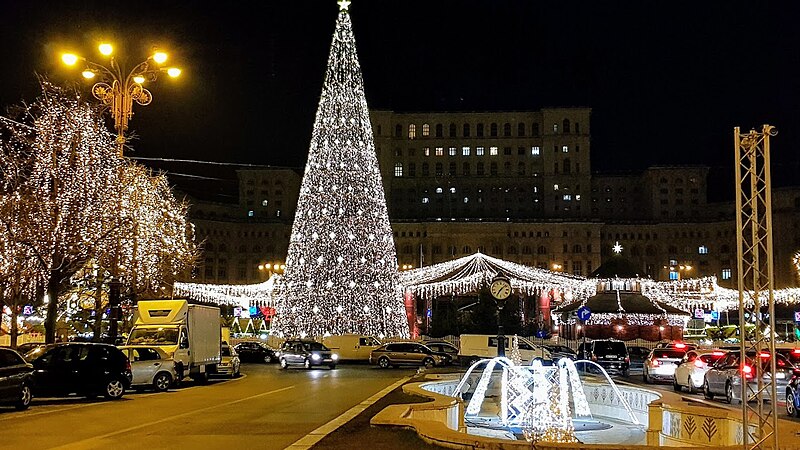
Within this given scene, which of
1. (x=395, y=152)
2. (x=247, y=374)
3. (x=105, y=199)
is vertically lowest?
(x=247, y=374)

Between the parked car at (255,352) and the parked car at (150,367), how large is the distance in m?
21.9

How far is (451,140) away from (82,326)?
94.6 meters

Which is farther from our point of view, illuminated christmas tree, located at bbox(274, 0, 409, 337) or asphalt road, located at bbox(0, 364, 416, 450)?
illuminated christmas tree, located at bbox(274, 0, 409, 337)

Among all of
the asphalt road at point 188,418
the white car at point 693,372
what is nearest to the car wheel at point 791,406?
the white car at point 693,372

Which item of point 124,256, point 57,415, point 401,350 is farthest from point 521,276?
point 57,415

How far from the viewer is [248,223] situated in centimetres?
12988

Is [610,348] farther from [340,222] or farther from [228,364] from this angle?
[228,364]

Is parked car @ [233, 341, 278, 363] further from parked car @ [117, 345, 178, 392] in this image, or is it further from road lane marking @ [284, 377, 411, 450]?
road lane marking @ [284, 377, 411, 450]

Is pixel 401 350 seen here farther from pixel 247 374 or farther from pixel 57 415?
pixel 57 415

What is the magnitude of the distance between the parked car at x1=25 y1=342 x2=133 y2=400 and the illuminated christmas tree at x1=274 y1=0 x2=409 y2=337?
881 inches

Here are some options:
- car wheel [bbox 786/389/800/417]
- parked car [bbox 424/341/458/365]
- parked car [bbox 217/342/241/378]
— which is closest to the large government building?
parked car [bbox 424/341/458/365]

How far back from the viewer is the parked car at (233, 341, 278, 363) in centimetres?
4941

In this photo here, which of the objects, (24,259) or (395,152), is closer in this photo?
(24,259)

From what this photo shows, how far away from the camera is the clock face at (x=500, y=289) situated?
2275 centimetres
